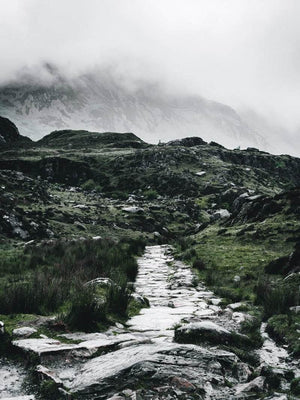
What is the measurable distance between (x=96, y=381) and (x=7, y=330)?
2436 millimetres

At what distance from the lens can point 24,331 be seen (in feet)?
20.1

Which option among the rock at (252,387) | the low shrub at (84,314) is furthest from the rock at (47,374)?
the rock at (252,387)

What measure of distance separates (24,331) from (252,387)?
12.8ft

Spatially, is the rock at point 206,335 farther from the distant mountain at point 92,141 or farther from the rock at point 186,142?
the distant mountain at point 92,141

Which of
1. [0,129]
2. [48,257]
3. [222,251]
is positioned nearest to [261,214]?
[222,251]

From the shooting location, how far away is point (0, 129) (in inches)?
5866

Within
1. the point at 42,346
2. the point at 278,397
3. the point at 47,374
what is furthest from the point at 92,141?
the point at 278,397

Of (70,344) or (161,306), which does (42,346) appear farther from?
(161,306)

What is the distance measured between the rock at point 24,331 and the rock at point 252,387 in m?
3.63

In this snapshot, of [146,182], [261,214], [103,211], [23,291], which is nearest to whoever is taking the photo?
[23,291]

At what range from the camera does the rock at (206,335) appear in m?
6.15

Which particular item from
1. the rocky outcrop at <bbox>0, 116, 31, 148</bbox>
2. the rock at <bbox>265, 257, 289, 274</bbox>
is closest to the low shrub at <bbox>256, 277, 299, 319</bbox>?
the rock at <bbox>265, 257, 289, 274</bbox>

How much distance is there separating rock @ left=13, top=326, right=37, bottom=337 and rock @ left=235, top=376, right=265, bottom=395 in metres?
3.63

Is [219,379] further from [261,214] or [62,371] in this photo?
[261,214]
